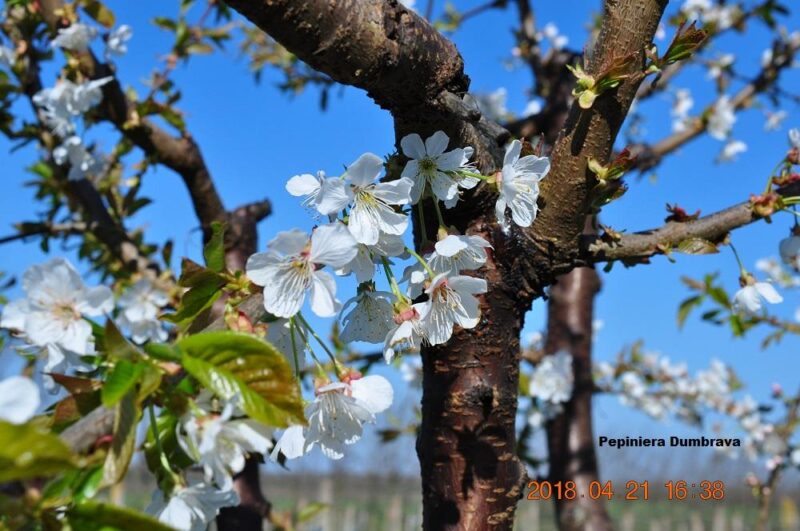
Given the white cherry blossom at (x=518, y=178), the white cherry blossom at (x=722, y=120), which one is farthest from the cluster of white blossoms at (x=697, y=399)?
the white cherry blossom at (x=518, y=178)

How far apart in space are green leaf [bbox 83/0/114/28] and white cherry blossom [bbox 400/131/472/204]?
4.17 feet

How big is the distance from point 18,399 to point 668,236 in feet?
2.36

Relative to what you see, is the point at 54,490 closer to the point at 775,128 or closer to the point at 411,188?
the point at 411,188

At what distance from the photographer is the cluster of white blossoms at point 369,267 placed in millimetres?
A: 553

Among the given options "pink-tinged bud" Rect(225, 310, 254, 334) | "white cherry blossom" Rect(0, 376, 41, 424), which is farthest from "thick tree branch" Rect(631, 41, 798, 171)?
"white cherry blossom" Rect(0, 376, 41, 424)

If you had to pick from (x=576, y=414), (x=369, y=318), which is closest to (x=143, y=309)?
(x=369, y=318)

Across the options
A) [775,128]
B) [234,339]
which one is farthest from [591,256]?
[775,128]

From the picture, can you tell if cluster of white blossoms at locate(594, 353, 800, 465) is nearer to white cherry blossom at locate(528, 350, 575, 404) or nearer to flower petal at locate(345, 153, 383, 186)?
white cherry blossom at locate(528, 350, 575, 404)

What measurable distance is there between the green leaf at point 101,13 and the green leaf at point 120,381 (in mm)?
1412

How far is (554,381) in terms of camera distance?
2080mm

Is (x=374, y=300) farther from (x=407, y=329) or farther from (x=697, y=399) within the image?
(x=697, y=399)

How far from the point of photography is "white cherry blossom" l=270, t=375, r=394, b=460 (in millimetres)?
577
